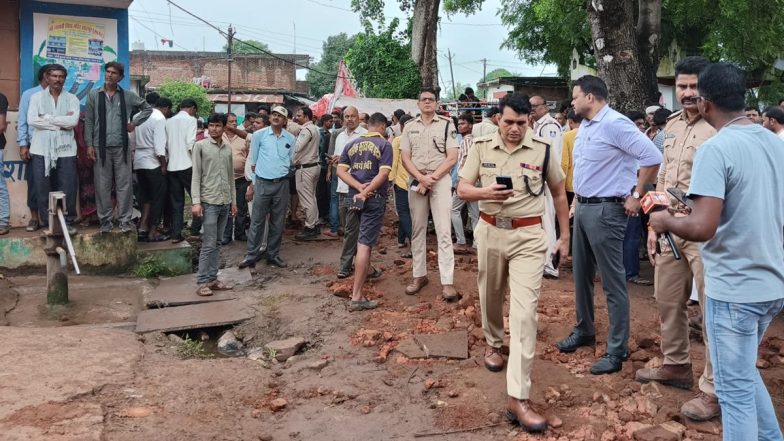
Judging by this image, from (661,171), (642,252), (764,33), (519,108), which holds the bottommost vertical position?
(642,252)

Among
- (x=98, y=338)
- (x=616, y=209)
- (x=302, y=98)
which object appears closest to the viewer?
(x=616, y=209)

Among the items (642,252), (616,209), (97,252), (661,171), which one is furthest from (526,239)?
(97,252)

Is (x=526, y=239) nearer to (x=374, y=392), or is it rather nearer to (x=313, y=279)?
(x=374, y=392)

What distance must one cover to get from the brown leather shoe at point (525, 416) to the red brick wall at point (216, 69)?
40.6 metres

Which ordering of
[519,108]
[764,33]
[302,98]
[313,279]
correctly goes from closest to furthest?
[519,108] < [313,279] < [764,33] < [302,98]

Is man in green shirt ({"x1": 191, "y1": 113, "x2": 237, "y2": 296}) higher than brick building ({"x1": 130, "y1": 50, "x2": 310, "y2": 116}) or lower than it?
lower

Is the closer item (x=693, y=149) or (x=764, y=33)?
(x=693, y=149)

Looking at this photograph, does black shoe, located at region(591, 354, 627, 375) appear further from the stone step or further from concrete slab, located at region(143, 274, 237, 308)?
the stone step

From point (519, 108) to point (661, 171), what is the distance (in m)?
1.14

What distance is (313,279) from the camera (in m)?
7.66

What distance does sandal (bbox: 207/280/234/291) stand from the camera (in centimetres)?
724

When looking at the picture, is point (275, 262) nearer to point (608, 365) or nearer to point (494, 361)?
point (494, 361)

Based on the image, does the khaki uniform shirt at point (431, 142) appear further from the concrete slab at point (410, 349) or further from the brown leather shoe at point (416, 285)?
the concrete slab at point (410, 349)

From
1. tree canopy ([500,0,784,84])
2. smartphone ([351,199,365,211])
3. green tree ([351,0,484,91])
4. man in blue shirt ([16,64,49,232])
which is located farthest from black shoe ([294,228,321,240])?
green tree ([351,0,484,91])
